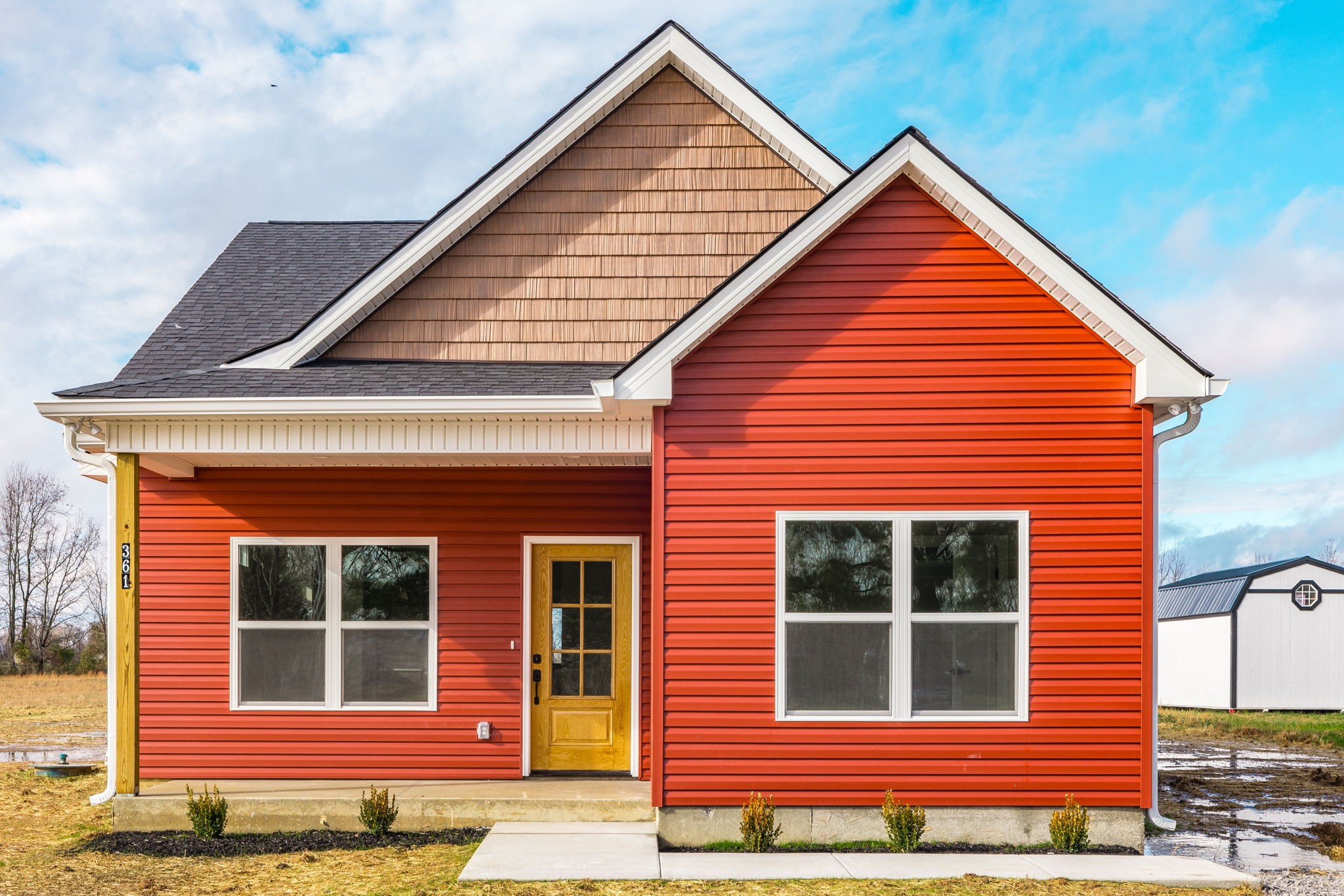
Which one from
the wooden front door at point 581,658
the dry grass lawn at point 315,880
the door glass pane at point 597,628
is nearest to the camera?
the dry grass lawn at point 315,880

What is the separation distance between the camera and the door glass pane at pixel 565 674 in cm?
992

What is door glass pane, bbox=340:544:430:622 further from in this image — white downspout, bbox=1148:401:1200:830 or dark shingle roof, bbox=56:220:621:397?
white downspout, bbox=1148:401:1200:830

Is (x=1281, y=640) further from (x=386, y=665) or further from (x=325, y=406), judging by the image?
(x=325, y=406)

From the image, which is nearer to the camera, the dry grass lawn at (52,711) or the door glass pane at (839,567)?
the door glass pane at (839,567)

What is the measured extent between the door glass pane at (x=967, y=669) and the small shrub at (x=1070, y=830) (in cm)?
83

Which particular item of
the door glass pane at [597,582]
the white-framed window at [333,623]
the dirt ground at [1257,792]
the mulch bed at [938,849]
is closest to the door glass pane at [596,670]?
the door glass pane at [597,582]

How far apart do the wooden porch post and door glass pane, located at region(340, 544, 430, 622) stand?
5.96 ft

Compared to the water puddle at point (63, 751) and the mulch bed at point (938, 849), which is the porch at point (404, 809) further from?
the water puddle at point (63, 751)

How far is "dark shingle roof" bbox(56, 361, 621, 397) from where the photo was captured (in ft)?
28.0

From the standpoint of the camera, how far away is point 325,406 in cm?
824

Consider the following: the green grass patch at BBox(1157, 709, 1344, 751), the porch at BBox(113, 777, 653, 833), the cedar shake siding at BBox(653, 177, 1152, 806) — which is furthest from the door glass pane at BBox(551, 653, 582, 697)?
the green grass patch at BBox(1157, 709, 1344, 751)

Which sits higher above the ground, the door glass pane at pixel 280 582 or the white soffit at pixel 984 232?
the white soffit at pixel 984 232

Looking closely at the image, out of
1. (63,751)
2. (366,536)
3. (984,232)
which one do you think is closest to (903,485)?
(984,232)

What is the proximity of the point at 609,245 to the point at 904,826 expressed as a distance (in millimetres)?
5796
